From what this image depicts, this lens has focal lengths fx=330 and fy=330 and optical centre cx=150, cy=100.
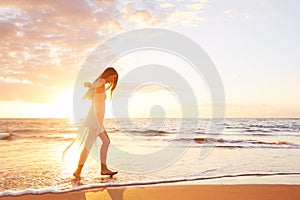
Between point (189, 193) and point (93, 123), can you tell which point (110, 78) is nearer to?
point (93, 123)

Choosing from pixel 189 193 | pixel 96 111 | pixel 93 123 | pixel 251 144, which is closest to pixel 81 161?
pixel 93 123

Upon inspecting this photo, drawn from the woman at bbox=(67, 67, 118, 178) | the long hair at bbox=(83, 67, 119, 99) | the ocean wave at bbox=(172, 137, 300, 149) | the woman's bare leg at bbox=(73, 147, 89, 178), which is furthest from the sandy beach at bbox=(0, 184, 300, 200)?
the ocean wave at bbox=(172, 137, 300, 149)

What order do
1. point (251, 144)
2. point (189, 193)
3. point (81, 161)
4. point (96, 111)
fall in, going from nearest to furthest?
point (189, 193), point (81, 161), point (96, 111), point (251, 144)

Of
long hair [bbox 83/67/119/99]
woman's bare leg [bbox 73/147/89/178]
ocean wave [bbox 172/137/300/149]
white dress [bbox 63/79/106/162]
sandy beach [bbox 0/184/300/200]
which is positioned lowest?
ocean wave [bbox 172/137/300/149]

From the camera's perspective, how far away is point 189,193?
500 centimetres

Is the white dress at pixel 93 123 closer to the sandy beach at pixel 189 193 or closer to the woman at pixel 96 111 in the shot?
the woman at pixel 96 111

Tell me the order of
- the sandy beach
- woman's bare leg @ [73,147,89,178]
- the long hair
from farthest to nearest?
1. the long hair
2. woman's bare leg @ [73,147,89,178]
3. the sandy beach

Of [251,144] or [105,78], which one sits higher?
[105,78]

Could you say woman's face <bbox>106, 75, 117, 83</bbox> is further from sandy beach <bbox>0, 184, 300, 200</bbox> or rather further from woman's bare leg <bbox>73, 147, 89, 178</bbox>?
sandy beach <bbox>0, 184, 300, 200</bbox>

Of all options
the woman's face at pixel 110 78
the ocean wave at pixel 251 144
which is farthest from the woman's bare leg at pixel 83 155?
the ocean wave at pixel 251 144

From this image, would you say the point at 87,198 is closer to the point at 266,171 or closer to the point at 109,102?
the point at 109,102

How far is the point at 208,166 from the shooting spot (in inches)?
336

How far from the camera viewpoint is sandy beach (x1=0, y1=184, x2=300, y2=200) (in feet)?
15.8

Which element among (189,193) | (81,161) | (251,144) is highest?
(81,161)
